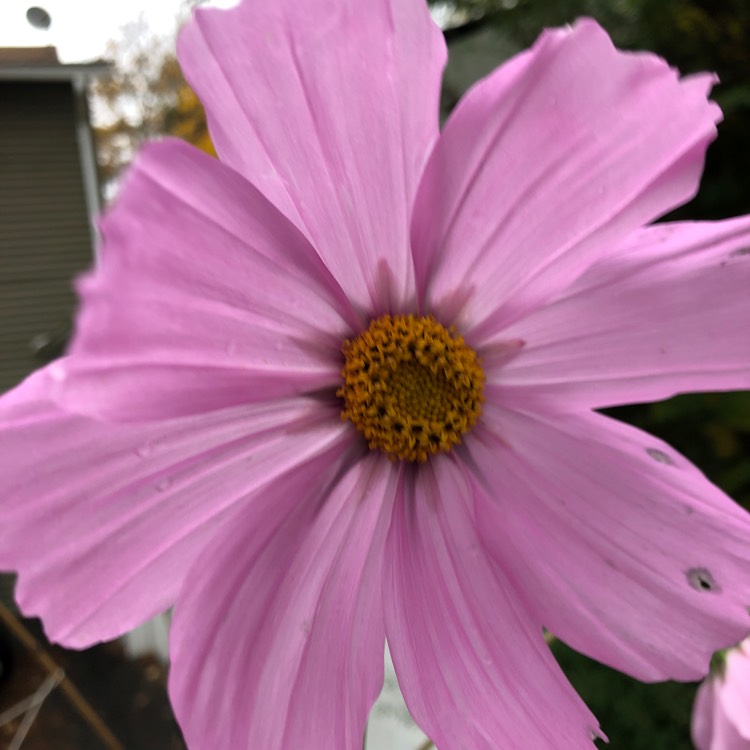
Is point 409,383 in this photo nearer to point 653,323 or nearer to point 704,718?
point 653,323

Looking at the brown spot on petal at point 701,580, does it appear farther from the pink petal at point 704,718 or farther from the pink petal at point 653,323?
the pink petal at point 704,718

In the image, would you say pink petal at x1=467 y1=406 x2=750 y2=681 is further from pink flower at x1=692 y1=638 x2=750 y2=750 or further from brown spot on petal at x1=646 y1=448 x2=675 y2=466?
pink flower at x1=692 y1=638 x2=750 y2=750

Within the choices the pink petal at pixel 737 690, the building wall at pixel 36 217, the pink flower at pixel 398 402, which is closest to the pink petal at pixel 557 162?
the pink flower at pixel 398 402

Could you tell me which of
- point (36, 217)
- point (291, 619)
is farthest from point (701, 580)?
point (36, 217)

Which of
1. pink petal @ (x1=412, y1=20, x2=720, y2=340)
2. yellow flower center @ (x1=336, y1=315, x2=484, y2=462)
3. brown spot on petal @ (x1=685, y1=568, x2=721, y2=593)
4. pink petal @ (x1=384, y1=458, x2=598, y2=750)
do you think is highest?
pink petal @ (x1=412, y1=20, x2=720, y2=340)

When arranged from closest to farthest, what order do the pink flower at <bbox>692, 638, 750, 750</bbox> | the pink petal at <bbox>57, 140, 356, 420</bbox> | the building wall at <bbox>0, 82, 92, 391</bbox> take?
the pink petal at <bbox>57, 140, 356, 420</bbox> → the pink flower at <bbox>692, 638, 750, 750</bbox> → the building wall at <bbox>0, 82, 92, 391</bbox>

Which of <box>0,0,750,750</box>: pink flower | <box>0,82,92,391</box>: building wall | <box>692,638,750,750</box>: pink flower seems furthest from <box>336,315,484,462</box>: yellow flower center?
<box>0,82,92,391</box>: building wall
